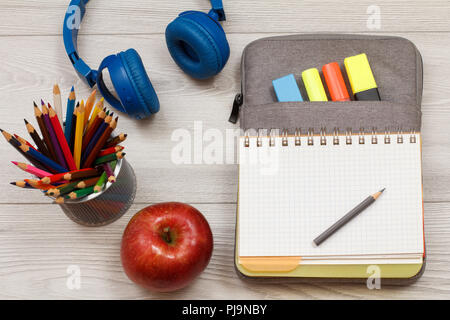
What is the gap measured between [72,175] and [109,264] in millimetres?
170

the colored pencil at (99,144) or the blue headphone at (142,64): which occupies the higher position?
the blue headphone at (142,64)

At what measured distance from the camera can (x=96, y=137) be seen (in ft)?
1.59

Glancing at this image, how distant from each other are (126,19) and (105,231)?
0.32 metres

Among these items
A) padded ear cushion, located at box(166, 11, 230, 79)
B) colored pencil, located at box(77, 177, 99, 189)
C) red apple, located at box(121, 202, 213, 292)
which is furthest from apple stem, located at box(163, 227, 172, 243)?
padded ear cushion, located at box(166, 11, 230, 79)

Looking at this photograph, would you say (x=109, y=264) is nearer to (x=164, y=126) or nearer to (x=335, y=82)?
(x=164, y=126)

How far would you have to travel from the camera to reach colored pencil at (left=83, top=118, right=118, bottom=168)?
0.47 meters

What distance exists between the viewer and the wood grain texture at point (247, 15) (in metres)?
0.64

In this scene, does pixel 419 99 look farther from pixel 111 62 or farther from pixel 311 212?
pixel 111 62

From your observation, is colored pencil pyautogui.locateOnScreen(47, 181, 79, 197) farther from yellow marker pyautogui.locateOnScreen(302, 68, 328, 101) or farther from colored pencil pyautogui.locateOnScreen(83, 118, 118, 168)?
yellow marker pyautogui.locateOnScreen(302, 68, 328, 101)

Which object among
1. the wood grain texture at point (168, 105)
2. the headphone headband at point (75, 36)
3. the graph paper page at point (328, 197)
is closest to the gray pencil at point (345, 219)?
the graph paper page at point (328, 197)

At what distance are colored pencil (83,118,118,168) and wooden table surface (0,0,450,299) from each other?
0.39ft

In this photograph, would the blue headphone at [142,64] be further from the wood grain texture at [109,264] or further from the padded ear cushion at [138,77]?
the wood grain texture at [109,264]

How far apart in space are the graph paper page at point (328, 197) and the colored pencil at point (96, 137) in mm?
174

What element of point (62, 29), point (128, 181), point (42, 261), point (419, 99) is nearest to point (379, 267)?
point (419, 99)
